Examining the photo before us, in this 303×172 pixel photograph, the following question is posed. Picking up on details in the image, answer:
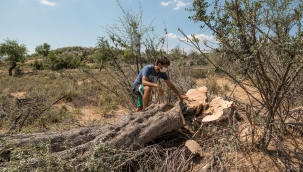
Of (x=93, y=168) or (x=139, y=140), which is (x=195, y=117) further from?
(x=93, y=168)

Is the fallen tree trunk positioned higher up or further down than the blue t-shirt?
further down

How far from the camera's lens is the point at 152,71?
4.28m

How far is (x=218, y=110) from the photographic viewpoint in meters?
3.52

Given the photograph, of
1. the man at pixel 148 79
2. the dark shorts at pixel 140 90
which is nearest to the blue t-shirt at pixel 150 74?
the man at pixel 148 79

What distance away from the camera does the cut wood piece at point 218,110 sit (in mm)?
3357

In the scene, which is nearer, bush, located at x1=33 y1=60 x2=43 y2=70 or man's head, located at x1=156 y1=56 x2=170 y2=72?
man's head, located at x1=156 y1=56 x2=170 y2=72

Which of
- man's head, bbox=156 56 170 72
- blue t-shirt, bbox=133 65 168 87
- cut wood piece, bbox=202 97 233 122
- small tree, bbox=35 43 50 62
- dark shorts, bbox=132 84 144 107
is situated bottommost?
cut wood piece, bbox=202 97 233 122

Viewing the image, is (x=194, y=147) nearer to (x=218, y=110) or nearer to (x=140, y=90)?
(x=218, y=110)

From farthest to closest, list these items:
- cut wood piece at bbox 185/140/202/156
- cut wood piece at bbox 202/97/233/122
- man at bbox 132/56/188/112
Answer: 1. man at bbox 132/56/188/112
2. cut wood piece at bbox 202/97/233/122
3. cut wood piece at bbox 185/140/202/156

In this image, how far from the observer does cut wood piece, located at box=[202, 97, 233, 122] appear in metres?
3.36

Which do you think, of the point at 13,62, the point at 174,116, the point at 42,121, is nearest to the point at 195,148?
the point at 174,116

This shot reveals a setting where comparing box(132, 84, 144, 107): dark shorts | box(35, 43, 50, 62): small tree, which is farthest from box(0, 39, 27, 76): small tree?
box(132, 84, 144, 107): dark shorts

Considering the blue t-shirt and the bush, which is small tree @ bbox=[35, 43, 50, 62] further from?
the blue t-shirt

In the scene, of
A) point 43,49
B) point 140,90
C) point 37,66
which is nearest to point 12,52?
point 37,66
